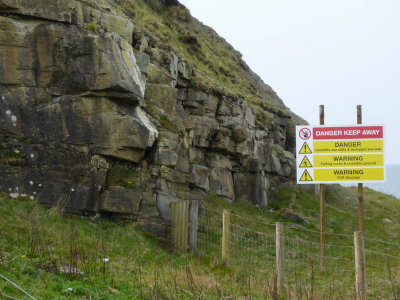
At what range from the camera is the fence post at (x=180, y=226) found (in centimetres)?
1071

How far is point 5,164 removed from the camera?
401 inches

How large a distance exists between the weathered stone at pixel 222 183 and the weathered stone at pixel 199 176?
76 cm

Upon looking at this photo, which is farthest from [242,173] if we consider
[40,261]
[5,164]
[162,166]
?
[40,261]

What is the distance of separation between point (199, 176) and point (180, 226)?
6.21 m

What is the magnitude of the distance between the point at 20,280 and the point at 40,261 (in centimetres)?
76

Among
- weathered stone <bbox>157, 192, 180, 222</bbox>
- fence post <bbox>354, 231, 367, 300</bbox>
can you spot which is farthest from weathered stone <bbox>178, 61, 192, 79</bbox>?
fence post <bbox>354, 231, 367, 300</bbox>

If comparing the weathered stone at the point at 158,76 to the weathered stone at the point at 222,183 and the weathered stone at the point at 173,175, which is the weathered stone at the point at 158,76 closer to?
the weathered stone at the point at 173,175

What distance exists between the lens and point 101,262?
718 cm

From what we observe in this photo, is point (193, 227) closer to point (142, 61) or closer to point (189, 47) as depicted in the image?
point (142, 61)

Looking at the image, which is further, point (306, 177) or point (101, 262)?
point (306, 177)

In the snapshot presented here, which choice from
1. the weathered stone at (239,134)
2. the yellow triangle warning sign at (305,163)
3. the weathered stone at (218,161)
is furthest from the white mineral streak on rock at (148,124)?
the weathered stone at (239,134)

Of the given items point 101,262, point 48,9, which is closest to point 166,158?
point 101,262

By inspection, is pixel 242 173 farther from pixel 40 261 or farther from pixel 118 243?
pixel 40 261

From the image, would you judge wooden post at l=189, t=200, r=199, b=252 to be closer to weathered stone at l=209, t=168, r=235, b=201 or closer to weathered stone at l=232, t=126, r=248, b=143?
weathered stone at l=209, t=168, r=235, b=201
